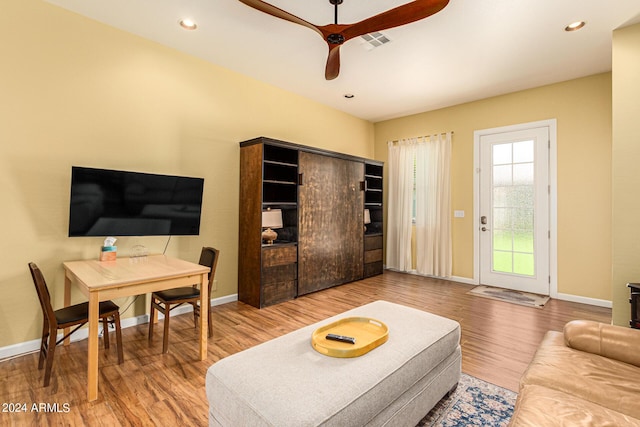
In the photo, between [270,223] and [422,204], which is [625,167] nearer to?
[422,204]

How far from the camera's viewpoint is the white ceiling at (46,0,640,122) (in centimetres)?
265

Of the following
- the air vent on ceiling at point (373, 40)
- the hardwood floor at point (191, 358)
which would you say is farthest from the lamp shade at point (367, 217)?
the air vent on ceiling at point (373, 40)

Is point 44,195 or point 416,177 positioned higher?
point 416,177

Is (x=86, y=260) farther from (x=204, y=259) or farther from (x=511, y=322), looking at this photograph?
(x=511, y=322)

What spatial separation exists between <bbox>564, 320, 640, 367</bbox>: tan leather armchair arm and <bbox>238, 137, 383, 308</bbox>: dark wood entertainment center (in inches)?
114

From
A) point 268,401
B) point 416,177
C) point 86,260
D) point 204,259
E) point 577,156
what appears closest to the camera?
point 268,401

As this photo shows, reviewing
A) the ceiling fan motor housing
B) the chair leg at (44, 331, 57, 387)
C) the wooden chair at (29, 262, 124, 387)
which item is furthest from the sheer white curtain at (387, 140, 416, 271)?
the chair leg at (44, 331, 57, 387)

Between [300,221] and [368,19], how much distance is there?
252 centimetres

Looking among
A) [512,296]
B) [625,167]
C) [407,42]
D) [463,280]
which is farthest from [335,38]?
[463,280]

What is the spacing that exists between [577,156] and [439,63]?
225 centimetres

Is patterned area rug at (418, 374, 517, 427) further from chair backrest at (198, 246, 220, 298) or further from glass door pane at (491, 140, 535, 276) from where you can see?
glass door pane at (491, 140, 535, 276)

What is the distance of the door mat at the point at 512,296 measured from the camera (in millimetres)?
3945

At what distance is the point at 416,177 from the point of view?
18.0ft

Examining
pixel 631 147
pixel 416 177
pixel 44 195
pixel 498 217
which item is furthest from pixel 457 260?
pixel 44 195
